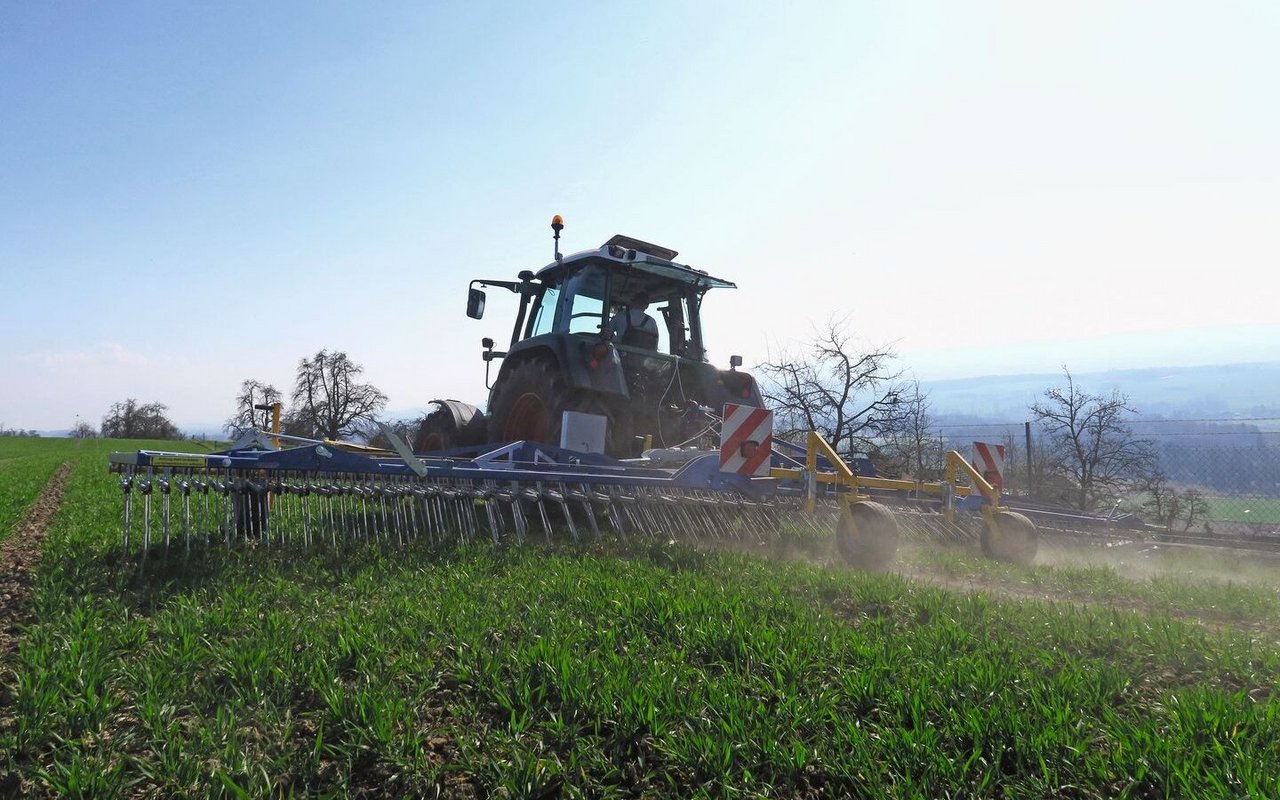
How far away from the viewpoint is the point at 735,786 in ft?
5.69

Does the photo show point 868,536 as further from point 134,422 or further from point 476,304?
point 134,422

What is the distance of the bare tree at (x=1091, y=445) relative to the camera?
40.7 ft

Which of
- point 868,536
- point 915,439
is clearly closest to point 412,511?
point 868,536

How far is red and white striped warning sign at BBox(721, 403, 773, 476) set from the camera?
4.91m

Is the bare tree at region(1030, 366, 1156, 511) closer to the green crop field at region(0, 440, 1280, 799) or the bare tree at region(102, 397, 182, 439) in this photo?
the green crop field at region(0, 440, 1280, 799)

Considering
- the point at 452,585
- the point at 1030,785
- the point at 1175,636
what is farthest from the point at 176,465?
the point at 1175,636

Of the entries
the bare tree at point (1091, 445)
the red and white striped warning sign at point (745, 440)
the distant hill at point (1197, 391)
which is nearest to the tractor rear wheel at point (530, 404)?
the red and white striped warning sign at point (745, 440)

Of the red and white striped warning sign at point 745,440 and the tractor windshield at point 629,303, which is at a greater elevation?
the tractor windshield at point 629,303

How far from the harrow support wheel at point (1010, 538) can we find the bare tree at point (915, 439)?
7.44 m

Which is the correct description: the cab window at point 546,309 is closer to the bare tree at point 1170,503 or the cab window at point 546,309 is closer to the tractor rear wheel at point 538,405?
the tractor rear wheel at point 538,405

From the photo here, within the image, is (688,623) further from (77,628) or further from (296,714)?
(77,628)

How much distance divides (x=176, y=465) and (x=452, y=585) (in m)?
2.00

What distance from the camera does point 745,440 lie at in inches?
195

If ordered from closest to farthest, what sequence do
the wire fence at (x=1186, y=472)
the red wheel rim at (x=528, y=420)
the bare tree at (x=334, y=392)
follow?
1. the red wheel rim at (x=528, y=420)
2. the wire fence at (x=1186, y=472)
3. the bare tree at (x=334, y=392)
